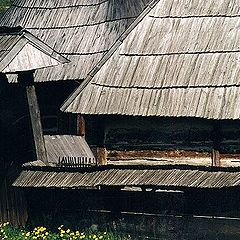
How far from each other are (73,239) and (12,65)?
2987 mm

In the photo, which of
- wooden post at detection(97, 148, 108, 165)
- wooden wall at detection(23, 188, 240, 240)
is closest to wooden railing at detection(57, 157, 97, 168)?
wooden post at detection(97, 148, 108, 165)

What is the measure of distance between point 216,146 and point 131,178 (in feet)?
5.12

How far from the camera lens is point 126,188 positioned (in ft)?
45.1

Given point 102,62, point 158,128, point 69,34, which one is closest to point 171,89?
point 158,128

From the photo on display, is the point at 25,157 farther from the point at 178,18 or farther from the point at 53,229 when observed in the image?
the point at 178,18

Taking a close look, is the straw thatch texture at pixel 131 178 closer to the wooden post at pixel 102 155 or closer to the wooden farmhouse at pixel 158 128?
the wooden farmhouse at pixel 158 128

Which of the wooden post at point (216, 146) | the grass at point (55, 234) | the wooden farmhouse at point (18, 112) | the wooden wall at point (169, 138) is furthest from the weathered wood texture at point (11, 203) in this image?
the wooden post at point (216, 146)

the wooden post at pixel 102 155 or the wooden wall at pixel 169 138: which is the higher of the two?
the wooden wall at pixel 169 138

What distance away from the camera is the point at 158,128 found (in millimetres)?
13562

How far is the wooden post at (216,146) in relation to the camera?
12.9 m

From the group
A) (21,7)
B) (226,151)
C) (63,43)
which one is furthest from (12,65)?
(21,7)

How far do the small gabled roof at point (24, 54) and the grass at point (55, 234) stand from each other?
2677mm

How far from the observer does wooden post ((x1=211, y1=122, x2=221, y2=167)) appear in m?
12.9

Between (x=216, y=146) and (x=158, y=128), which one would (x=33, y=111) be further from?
(x=216, y=146)
